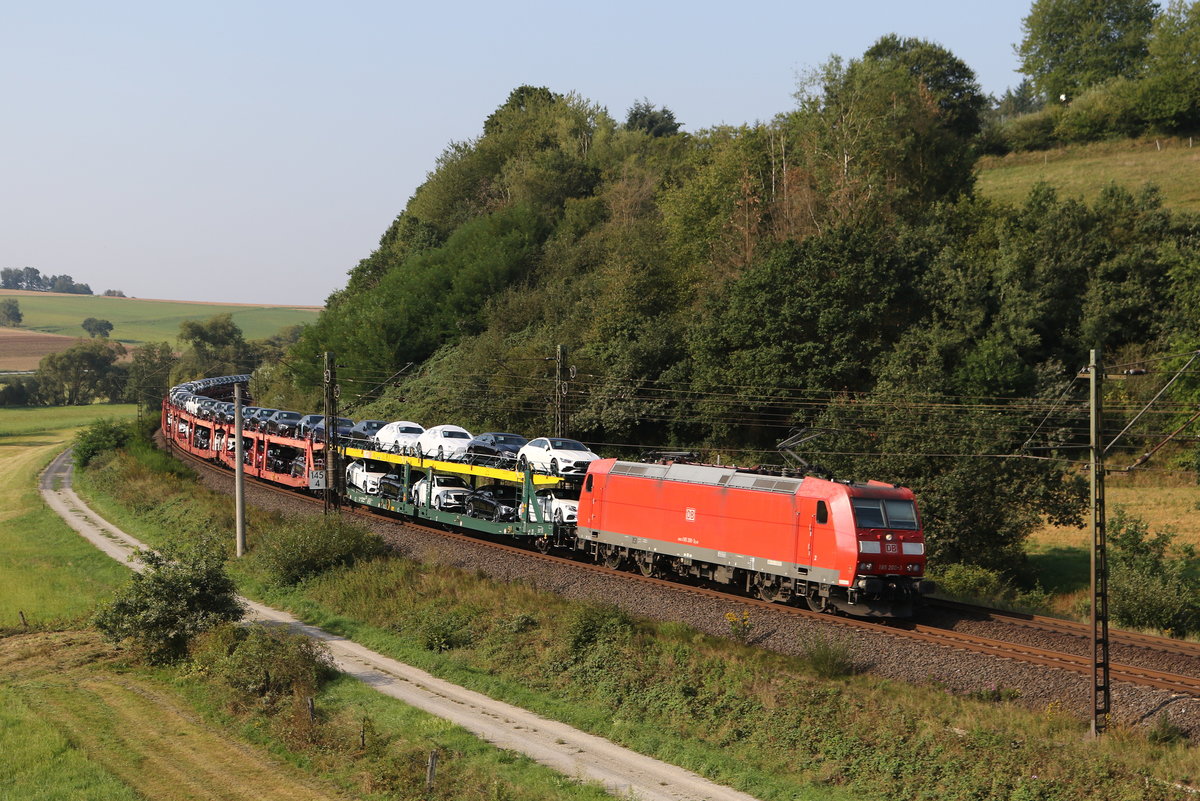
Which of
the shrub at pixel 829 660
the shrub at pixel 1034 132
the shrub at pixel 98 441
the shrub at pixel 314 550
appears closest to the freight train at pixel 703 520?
the shrub at pixel 829 660

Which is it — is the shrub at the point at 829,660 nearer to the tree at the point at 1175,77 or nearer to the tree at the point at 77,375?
the tree at the point at 1175,77

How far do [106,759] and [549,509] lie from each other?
19615 mm

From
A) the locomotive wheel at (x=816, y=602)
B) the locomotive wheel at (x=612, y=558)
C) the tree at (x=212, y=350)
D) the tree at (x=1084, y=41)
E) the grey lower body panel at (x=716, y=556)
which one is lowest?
the locomotive wheel at (x=612, y=558)

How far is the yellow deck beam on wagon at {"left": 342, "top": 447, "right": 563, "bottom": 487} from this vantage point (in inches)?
1550

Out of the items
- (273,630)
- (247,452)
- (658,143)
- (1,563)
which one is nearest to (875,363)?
(273,630)

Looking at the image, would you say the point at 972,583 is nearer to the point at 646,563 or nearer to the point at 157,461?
the point at 646,563

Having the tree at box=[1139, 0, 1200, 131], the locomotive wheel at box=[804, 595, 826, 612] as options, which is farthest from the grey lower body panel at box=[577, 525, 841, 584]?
the tree at box=[1139, 0, 1200, 131]

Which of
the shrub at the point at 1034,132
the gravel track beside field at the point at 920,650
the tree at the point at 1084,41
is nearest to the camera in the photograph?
the gravel track beside field at the point at 920,650

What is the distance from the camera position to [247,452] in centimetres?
6625

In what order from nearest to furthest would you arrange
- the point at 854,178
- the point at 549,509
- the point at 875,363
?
the point at 549,509
the point at 875,363
the point at 854,178

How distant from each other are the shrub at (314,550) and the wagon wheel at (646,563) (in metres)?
10.8

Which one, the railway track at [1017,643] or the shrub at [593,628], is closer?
the railway track at [1017,643]

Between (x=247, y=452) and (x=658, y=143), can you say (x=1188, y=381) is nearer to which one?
(x=247, y=452)

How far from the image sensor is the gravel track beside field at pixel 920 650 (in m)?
19.9
